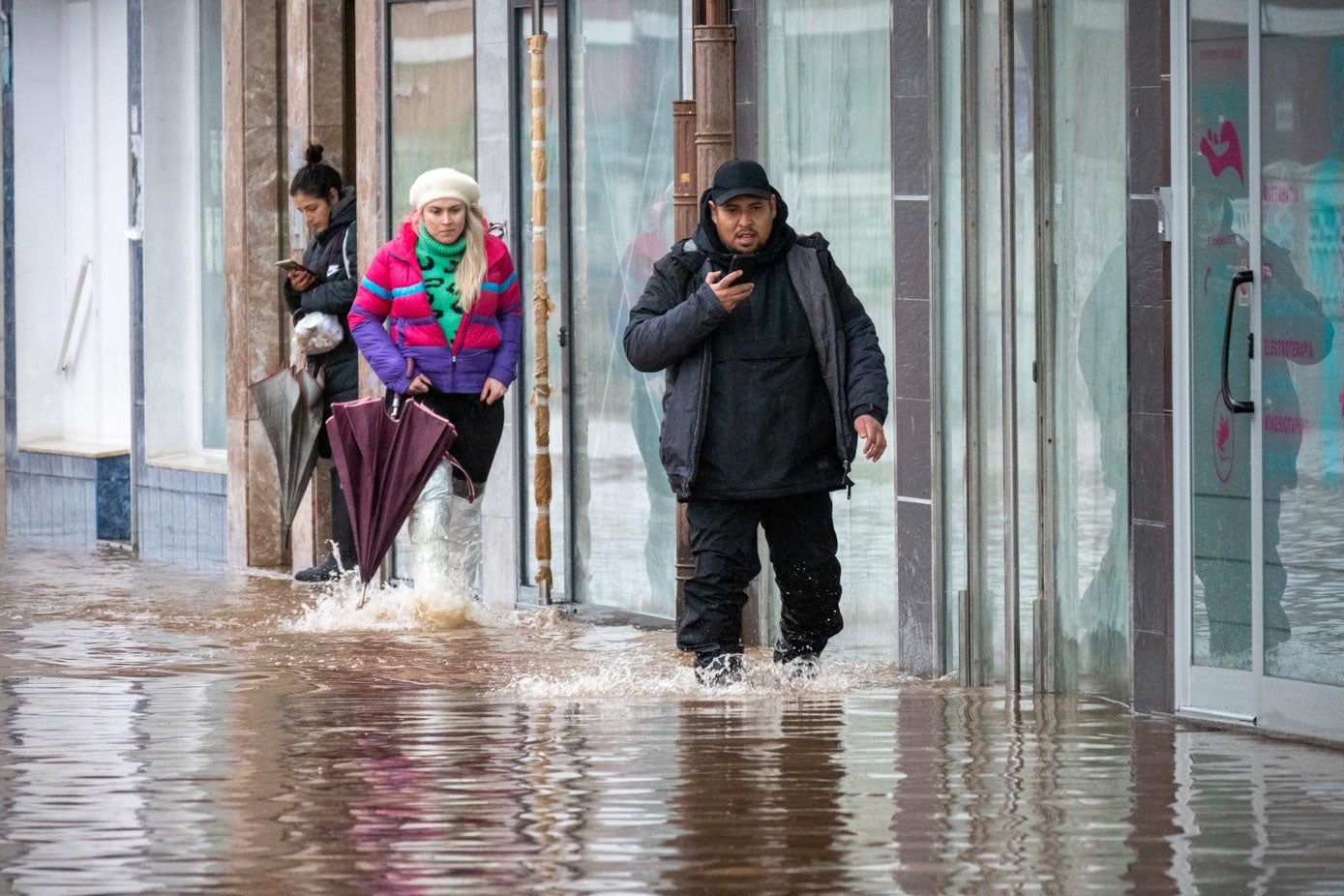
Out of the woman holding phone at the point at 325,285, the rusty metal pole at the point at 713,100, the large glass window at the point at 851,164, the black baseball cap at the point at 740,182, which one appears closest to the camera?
the black baseball cap at the point at 740,182

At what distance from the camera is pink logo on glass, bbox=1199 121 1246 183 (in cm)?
752

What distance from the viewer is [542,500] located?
11195 millimetres

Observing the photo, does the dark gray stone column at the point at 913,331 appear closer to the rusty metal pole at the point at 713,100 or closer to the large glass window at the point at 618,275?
the rusty metal pole at the point at 713,100

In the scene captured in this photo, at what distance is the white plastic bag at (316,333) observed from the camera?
12.2 m

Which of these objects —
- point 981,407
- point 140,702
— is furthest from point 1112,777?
point 140,702

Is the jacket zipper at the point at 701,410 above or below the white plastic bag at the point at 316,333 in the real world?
below

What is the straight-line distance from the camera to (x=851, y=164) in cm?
947

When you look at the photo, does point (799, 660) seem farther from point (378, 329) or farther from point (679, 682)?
point (378, 329)

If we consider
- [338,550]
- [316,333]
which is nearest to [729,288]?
[316,333]

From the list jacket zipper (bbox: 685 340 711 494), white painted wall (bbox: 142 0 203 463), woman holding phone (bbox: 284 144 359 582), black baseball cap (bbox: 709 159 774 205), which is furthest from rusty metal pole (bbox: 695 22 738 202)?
white painted wall (bbox: 142 0 203 463)

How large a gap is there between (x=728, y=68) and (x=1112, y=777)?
4.02 m

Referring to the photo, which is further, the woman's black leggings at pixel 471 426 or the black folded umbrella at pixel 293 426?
the black folded umbrella at pixel 293 426

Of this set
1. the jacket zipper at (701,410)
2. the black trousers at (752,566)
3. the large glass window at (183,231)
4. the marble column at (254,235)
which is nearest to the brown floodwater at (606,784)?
the black trousers at (752,566)

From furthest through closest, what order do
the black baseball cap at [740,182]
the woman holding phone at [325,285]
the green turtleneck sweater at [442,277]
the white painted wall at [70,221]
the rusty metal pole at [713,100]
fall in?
the white painted wall at [70,221]
the woman holding phone at [325,285]
the green turtleneck sweater at [442,277]
the rusty metal pole at [713,100]
the black baseball cap at [740,182]
